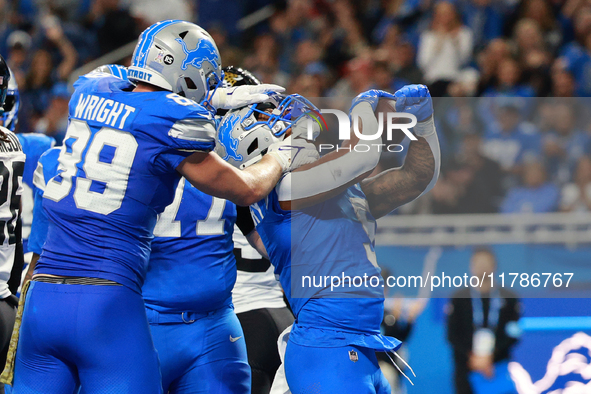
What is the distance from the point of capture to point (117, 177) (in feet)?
9.13

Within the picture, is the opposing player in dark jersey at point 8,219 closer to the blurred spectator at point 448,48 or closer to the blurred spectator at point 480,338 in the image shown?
the blurred spectator at point 480,338

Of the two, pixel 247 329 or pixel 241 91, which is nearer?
pixel 241 91

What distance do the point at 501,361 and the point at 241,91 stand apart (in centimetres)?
→ 279

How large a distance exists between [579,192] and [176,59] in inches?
202

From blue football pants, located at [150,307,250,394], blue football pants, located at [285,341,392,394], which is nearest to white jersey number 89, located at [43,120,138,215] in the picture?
blue football pants, located at [150,307,250,394]

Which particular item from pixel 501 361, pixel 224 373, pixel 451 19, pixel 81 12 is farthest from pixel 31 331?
pixel 81 12

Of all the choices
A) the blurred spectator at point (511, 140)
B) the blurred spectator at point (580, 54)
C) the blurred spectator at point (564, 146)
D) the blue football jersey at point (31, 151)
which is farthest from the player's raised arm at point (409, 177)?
the blurred spectator at point (580, 54)

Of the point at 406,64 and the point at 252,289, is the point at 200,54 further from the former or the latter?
the point at 406,64

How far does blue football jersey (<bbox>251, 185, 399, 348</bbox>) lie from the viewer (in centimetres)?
306

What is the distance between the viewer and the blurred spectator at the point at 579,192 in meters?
6.74

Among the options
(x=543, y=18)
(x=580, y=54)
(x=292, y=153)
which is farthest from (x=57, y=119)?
(x=580, y=54)

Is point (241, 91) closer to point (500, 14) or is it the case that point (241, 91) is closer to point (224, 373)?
point (224, 373)

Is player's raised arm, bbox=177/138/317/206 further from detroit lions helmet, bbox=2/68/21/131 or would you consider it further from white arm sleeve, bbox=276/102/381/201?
detroit lions helmet, bbox=2/68/21/131

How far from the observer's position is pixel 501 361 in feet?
16.1
